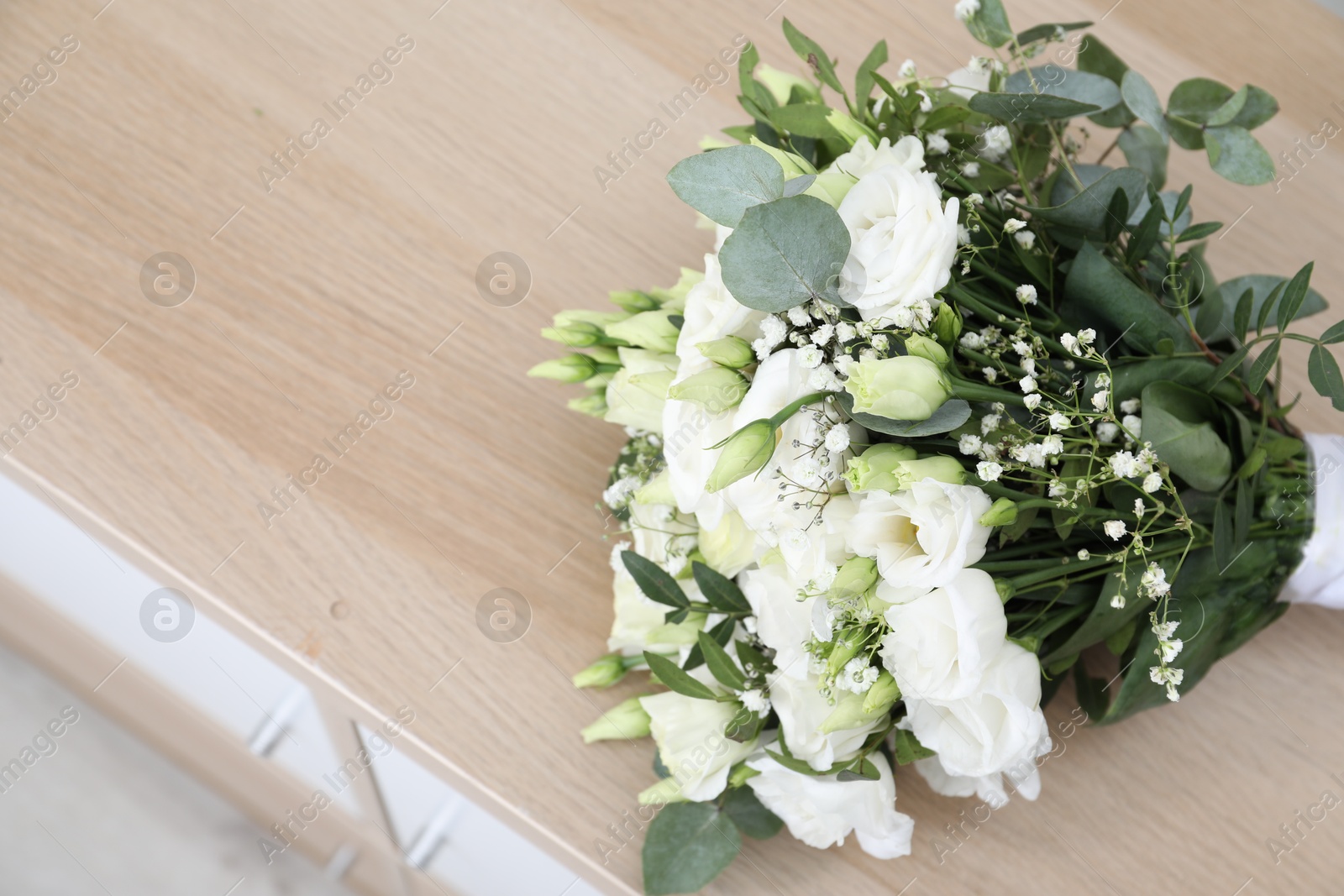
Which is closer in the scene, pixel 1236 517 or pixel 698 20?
pixel 1236 517

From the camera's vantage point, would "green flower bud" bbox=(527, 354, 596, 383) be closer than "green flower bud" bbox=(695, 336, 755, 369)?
No

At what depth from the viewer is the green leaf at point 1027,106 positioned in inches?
20.1

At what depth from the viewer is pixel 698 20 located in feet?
2.58

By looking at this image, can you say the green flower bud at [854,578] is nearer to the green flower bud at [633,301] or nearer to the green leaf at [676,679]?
the green leaf at [676,679]

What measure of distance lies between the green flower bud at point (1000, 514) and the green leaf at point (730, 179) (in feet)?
0.64

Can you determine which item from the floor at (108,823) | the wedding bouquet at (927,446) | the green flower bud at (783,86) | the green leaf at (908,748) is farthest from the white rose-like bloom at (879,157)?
the floor at (108,823)

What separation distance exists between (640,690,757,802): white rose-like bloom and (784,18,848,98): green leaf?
1.34 ft

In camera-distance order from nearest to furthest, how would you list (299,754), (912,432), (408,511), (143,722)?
(912,432), (408,511), (299,754), (143,722)

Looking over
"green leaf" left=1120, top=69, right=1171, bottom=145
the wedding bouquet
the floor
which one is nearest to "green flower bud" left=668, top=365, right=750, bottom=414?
the wedding bouquet

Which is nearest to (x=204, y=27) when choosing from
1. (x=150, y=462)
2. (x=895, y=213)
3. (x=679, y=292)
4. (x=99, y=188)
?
(x=99, y=188)

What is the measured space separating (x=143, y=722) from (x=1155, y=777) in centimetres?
106

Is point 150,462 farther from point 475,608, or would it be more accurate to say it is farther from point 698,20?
point 698,20

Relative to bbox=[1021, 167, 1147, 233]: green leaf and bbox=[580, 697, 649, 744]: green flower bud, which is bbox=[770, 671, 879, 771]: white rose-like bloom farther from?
bbox=[1021, 167, 1147, 233]: green leaf

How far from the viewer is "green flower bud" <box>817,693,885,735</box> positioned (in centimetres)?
49
